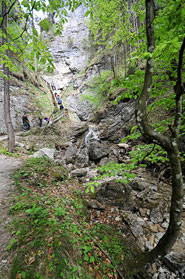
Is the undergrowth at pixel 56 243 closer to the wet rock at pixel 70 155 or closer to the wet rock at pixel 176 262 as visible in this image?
the wet rock at pixel 176 262

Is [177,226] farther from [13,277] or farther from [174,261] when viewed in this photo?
[13,277]

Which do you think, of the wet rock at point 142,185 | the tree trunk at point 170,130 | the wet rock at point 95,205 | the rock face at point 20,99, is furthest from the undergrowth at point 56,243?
the rock face at point 20,99

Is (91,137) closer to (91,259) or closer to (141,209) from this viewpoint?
(141,209)

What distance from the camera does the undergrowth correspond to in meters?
1.73

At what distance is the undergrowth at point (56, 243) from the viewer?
1726 mm

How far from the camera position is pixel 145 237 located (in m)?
3.16

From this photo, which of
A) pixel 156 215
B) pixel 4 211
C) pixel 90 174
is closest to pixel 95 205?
pixel 156 215

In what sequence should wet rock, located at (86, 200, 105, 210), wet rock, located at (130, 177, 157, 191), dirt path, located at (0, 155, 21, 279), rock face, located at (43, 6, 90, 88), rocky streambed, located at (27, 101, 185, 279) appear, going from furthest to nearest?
1. rock face, located at (43, 6, 90, 88)
2. wet rock, located at (130, 177, 157, 191)
3. wet rock, located at (86, 200, 105, 210)
4. rocky streambed, located at (27, 101, 185, 279)
5. dirt path, located at (0, 155, 21, 279)

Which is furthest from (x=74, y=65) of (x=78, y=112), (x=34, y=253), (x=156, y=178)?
(x=34, y=253)

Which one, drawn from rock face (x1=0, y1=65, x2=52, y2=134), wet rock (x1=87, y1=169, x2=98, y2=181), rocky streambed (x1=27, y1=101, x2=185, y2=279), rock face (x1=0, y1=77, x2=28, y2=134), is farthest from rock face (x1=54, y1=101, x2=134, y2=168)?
rock face (x1=0, y1=77, x2=28, y2=134)

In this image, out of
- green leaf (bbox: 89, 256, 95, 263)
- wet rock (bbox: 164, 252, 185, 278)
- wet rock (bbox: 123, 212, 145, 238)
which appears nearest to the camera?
green leaf (bbox: 89, 256, 95, 263)

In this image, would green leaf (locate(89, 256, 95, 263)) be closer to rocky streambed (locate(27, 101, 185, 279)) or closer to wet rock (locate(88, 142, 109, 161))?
rocky streambed (locate(27, 101, 185, 279))

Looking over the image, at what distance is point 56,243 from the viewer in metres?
2.01

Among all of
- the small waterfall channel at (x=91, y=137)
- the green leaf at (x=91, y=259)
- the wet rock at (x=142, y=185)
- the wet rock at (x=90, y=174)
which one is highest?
the small waterfall channel at (x=91, y=137)
